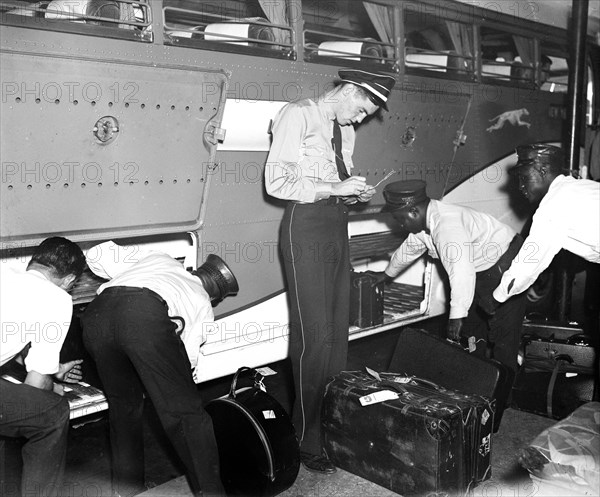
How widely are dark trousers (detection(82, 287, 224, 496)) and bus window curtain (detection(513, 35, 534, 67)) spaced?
4.72m

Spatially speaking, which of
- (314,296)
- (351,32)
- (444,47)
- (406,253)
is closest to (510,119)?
(444,47)

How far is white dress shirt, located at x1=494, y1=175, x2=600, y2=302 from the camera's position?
3.35 meters

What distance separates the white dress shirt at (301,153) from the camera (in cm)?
355

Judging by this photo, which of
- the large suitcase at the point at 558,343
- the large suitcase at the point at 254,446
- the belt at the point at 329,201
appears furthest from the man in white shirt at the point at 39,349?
the large suitcase at the point at 558,343

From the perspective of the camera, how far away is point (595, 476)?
283 cm

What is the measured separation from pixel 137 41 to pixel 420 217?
2.14 metres

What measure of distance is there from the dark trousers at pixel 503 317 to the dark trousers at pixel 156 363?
6.79 ft

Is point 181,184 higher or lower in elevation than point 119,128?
lower

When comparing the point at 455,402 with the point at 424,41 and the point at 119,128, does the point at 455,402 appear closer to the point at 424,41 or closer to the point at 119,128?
the point at 119,128

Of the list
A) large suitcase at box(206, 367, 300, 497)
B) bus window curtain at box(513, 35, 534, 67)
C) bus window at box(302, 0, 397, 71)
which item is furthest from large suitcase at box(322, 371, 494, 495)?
bus window curtain at box(513, 35, 534, 67)

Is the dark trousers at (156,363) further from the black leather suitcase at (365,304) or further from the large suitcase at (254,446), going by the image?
the black leather suitcase at (365,304)

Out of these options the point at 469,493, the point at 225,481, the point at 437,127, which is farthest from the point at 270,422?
the point at 437,127

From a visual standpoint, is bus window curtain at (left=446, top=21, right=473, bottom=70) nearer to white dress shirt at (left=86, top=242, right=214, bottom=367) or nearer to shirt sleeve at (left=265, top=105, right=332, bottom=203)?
shirt sleeve at (left=265, top=105, right=332, bottom=203)

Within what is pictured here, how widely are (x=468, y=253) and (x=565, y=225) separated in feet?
2.38
